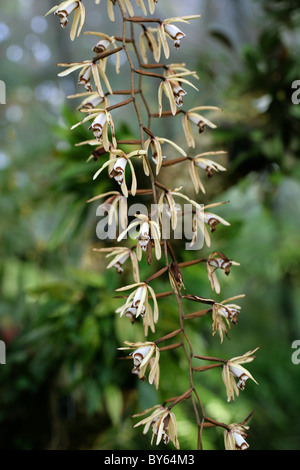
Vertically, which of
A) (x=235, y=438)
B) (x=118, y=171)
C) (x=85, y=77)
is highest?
(x=85, y=77)

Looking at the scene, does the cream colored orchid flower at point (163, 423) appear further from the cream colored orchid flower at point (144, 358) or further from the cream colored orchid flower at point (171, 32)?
the cream colored orchid flower at point (171, 32)

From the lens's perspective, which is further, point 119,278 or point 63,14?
point 119,278

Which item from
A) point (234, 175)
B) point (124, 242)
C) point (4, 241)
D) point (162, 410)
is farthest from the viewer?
point (4, 241)

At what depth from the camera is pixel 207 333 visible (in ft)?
5.68

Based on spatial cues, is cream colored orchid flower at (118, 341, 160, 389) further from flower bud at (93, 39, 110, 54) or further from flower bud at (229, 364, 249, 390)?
flower bud at (93, 39, 110, 54)

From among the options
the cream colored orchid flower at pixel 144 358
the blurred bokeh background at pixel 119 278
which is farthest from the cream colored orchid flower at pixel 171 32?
the blurred bokeh background at pixel 119 278

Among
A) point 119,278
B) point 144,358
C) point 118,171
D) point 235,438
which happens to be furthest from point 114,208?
point 119,278

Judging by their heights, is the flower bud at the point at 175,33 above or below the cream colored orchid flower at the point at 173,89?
above

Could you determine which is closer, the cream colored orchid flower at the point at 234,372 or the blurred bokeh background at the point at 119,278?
the cream colored orchid flower at the point at 234,372

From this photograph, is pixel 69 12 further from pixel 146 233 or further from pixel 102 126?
pixel 146 233

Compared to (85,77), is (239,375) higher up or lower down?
lower down

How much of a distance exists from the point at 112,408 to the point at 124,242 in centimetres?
45

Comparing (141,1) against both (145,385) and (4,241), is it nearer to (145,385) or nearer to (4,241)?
(145,385)
